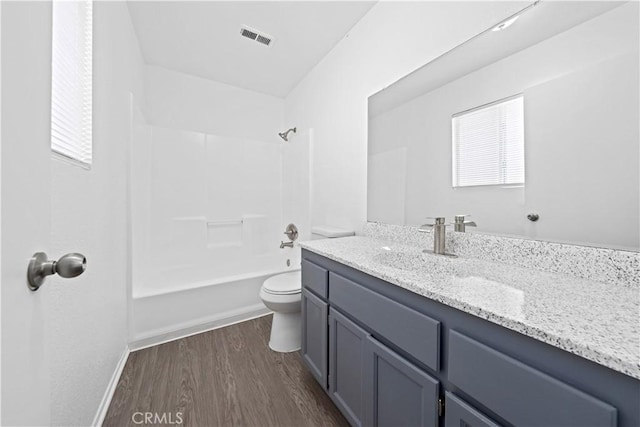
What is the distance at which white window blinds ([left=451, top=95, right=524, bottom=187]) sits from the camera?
3.51 ft

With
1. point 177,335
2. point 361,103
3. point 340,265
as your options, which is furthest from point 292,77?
point 177,335

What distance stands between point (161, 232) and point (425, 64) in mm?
2687

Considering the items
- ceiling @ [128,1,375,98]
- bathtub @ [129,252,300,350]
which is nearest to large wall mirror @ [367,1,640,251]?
ceiling @ [128,1,375,98]

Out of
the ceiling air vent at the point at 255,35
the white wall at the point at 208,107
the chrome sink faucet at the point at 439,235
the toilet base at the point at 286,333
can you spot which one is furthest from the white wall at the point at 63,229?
the chrome sink faucet at the point at 439,235

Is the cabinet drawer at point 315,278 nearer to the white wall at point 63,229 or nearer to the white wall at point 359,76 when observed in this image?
the white wall at point 359,76

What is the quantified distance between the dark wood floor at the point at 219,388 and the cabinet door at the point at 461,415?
0.81 meters

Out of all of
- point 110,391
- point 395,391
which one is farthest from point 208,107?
point 395,391

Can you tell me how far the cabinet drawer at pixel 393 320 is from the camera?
0.78 meters

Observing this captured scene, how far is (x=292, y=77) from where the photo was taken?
2.75m

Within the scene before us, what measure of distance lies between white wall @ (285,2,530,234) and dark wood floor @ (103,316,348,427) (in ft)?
3.66

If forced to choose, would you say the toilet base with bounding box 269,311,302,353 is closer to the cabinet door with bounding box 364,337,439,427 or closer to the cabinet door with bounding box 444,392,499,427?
the cabinet door with bounding box 364,337,439,427

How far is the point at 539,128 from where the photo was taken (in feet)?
3.27

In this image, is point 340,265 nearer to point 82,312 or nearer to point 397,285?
point 397,285

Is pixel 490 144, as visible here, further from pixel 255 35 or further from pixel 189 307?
pixel 189 307
